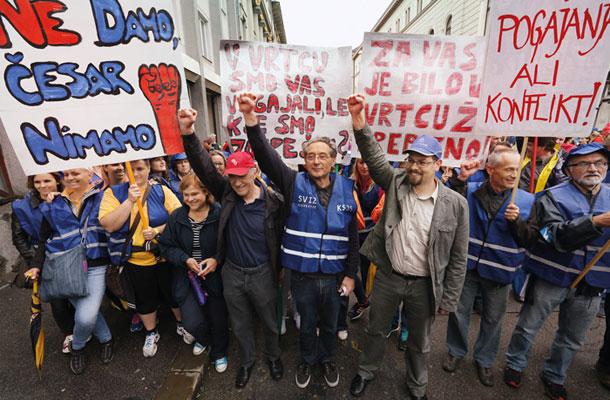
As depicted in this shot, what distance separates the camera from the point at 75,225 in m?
2.51

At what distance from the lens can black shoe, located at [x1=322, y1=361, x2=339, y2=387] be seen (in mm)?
2537

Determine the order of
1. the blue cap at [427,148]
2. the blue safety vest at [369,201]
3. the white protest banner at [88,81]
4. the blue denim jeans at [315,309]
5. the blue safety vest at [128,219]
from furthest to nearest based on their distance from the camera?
the blue safety vest at [369,201] < the blue safety vest at [128,219] < the blue denim jeans at [315,309] < the blue cap at [427,148] < the white protest banner at [88,81]

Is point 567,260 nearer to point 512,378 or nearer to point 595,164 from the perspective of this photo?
point 595,164

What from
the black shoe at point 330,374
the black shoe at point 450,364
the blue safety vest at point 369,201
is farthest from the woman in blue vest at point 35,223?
the black shoe at point 450,364

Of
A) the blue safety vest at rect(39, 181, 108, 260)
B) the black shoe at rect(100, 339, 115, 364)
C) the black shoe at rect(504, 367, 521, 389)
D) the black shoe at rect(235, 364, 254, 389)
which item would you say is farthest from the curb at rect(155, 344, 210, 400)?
the black shoe at rect(504, 367, 521, 389)

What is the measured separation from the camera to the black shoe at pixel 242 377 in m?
2.51

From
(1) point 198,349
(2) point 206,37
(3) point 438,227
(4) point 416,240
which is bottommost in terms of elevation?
(1) point 198,349

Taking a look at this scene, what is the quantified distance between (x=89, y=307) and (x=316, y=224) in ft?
7.47

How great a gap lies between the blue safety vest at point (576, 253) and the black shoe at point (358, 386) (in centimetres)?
180

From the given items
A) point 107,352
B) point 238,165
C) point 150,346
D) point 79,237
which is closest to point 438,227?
point 238,165

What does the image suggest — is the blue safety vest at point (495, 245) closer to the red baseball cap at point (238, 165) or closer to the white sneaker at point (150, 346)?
the red baseball cap at point (238, 165)

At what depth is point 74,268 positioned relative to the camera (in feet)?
8.09

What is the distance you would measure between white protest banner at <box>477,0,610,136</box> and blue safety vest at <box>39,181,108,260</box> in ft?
11.5

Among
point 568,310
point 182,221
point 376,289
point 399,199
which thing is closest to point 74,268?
point 182,221
